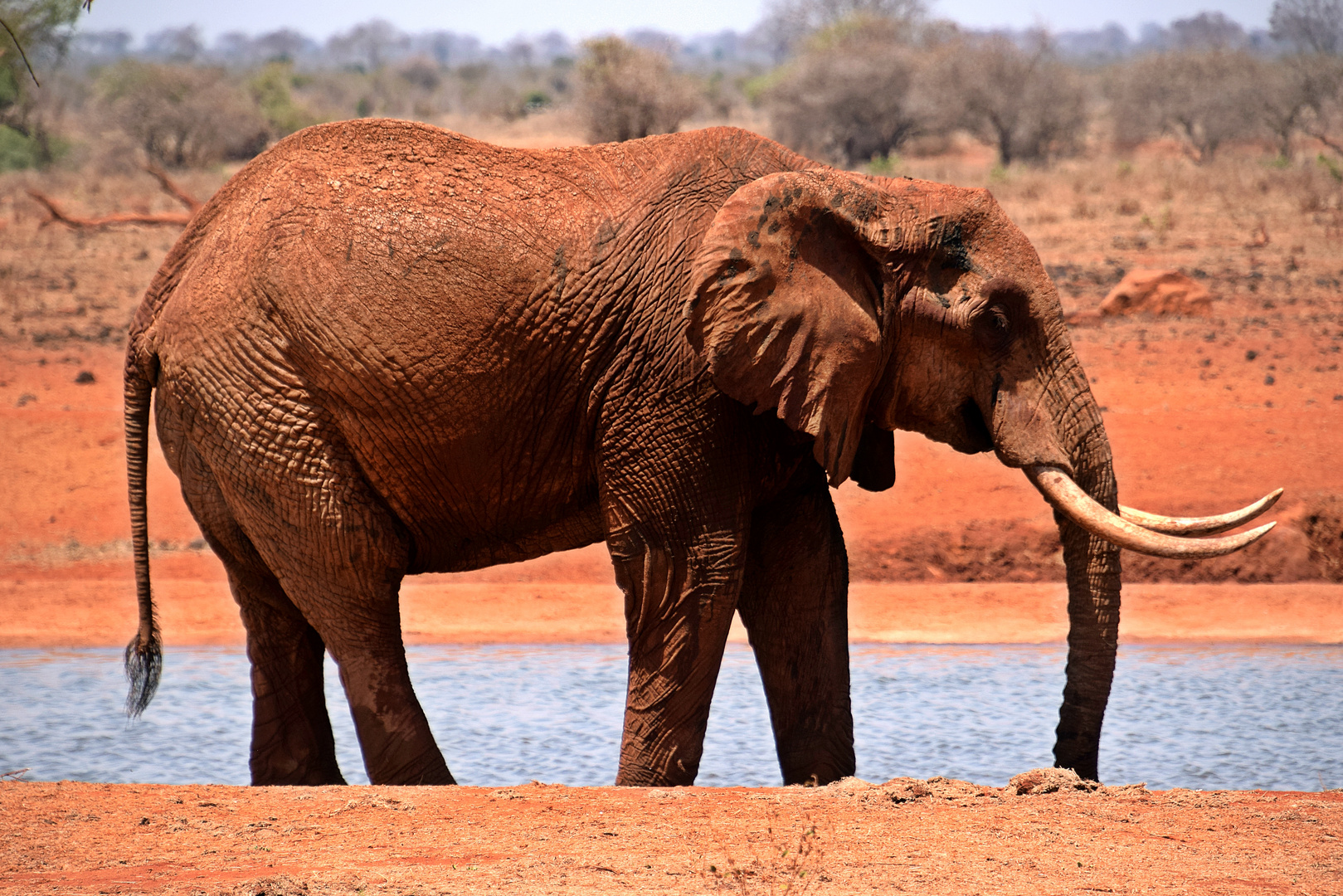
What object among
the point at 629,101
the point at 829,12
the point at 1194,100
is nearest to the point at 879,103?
the point at 629,101

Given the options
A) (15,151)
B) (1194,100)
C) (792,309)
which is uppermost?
(1194,100)

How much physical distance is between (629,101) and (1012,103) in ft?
Answer: 29.5

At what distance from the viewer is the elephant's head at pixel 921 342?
498 centimetres

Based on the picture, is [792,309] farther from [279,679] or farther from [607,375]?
[279,679]

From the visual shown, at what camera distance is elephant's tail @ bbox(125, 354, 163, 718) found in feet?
19.2

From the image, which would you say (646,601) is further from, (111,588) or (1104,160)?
(1104,160)

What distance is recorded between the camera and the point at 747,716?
789 centimetres

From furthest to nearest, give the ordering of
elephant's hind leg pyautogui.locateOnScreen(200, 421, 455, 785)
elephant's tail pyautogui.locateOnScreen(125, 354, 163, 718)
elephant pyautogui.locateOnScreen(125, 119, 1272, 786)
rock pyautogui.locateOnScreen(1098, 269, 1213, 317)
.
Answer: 1. rock pyautogui.locateOnScreen(1098, 269, 1213, 317)
2. elephant's tail pyautogui.locateOnScreen(125, 354, 163, 718)
3. elephant's hind leg pyautogui.locateOnScreen(200, 421, 455, 785)
4. elephant pyautogui.locateOnScreen(125, 119, 1272, 786)

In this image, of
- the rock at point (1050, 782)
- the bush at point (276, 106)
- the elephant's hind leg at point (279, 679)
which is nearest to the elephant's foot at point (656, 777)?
the rock at point (1050, 782)

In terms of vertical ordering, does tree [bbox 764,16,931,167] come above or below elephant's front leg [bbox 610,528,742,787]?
above

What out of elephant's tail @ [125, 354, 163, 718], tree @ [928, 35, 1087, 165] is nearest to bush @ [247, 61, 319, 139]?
tree @ [928, 35, 1087, 165]

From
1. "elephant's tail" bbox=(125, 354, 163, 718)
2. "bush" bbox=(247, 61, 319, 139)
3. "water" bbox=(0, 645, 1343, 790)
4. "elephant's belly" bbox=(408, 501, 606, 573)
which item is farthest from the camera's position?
"bush" bbox=(247, 61, 319, 139)

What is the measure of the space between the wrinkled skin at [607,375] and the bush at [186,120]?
26.1 meters

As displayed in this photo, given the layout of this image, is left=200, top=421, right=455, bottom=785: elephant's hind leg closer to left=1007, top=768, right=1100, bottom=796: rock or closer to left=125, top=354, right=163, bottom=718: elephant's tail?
left=125, top=354, right=163, bottom=718: elephant's tail
